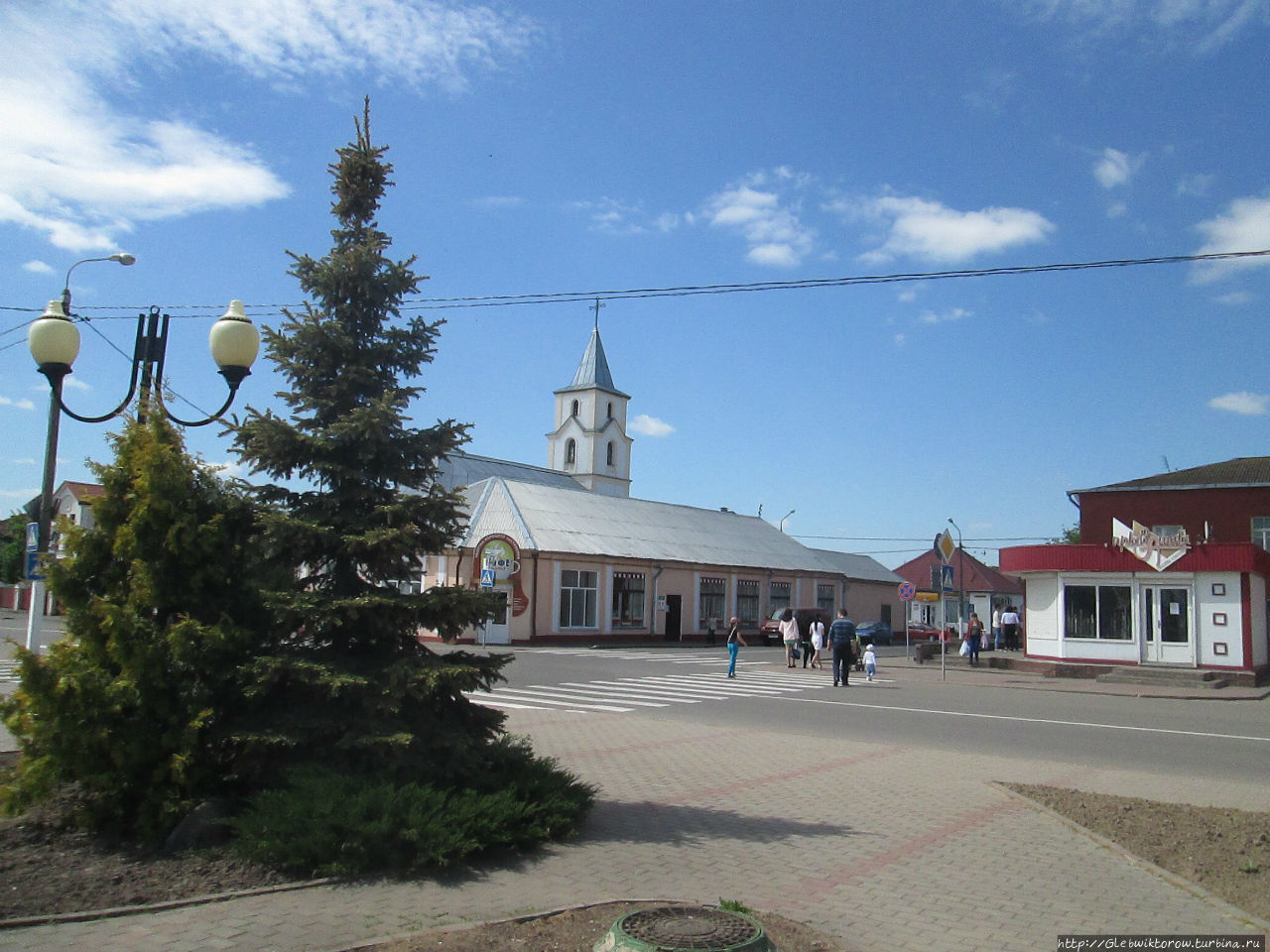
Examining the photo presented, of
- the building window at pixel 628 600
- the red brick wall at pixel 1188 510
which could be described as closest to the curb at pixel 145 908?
the building window at pixel 628 600

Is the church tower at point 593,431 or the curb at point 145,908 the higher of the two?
the church tower at point 593,431

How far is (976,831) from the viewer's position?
26.2 feet

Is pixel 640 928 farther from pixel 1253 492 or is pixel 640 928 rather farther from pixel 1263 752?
pixel 1253 492

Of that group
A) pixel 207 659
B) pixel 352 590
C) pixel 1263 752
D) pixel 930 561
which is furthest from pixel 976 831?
pixel 930 561

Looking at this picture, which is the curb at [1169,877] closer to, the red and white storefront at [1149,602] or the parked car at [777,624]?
the red and white storefront at [1149,602]

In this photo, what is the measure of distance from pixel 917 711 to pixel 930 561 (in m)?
76.0

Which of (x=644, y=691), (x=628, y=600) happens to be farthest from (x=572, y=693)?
(x=628, y=600)

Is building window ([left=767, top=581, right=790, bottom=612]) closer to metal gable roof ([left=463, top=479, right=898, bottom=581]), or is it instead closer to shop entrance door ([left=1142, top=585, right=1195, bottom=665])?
metal gable roof ([left=463, top=479, right=898, bottom=581])

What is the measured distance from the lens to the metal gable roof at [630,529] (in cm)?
4153

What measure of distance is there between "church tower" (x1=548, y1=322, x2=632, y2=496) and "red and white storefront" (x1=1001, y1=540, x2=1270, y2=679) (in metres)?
51.2

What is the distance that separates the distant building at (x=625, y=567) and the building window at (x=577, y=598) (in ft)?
0.16

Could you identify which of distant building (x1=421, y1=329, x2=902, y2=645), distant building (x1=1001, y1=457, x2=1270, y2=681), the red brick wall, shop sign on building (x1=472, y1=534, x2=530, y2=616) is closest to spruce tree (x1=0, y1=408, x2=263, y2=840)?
distant building (x1=421, y1=329, x2=902, y2=645)

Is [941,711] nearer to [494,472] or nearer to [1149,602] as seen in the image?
[1149,602]

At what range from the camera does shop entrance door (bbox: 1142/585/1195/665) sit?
2744 centimetres
